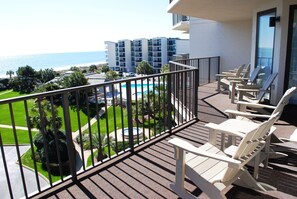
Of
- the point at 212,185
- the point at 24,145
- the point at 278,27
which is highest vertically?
the point at 278,27

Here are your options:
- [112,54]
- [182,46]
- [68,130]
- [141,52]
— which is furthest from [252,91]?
[112,54]

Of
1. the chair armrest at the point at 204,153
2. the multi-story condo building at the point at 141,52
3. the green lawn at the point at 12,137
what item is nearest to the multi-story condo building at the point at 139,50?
the multi-story condo building at the point at 141,52

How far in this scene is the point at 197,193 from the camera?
2.33 meters

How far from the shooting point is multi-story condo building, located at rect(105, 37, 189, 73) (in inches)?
2793

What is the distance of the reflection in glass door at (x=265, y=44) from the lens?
5.67 meters

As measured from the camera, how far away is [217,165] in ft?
7.18

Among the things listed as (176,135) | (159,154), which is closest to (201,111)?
(176,135)

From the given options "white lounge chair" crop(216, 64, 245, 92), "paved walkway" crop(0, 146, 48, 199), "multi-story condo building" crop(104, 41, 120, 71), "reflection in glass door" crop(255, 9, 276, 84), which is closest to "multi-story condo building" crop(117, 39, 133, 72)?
"multi-story condo building" crop(104, 41, 120, 71)

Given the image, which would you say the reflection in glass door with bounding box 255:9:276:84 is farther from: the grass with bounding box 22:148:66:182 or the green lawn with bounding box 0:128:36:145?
the green lawn with bounding box 0:128:36:145

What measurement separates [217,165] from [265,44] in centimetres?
490

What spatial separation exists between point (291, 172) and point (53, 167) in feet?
48.3

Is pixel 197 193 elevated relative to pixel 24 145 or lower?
elevated

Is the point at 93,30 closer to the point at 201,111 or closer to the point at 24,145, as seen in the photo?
the point at 24,145

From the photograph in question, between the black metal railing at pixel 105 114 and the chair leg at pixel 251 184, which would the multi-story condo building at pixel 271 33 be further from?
the chair leg at pixel 251 184
